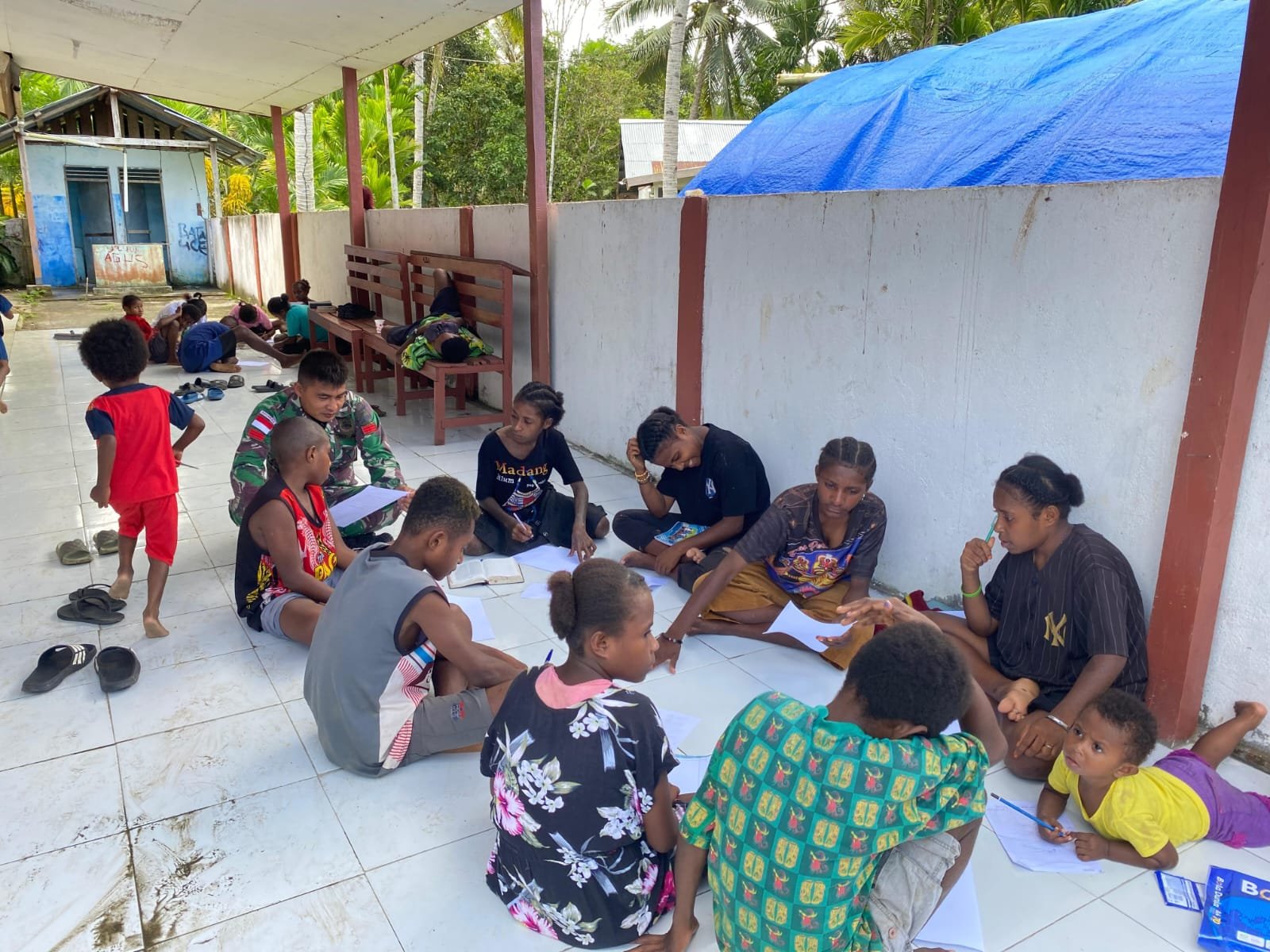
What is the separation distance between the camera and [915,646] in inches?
66.0

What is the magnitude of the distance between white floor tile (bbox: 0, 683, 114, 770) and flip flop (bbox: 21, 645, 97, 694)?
3cm

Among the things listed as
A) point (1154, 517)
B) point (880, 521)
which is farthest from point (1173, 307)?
point (880, 521)

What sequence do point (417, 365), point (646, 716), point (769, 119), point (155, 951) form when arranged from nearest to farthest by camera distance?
1. point (646, 716)
2. point (155, 951)
3. point (417, 365)
4. point (769, 119)

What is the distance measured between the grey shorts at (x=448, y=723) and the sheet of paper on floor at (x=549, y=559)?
1.52m

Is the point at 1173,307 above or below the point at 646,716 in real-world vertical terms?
above

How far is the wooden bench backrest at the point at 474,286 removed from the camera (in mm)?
6586

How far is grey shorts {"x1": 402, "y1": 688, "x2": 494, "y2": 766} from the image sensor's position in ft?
8.98

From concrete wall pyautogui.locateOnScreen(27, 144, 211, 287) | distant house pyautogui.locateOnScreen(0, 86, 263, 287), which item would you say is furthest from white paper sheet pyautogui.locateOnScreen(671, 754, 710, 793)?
concrete wall pyautogui.locateOnScreen(27, 144, 211, 287)

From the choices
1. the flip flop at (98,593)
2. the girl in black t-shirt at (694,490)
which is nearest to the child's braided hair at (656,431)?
the girl in black t-shirt at (694,490)

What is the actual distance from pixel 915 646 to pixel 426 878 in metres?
1.40

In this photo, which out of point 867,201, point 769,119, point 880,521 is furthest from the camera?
point 769,119

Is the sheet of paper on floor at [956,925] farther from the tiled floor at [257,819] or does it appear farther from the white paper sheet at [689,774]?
the white paper sheet at [689,774]

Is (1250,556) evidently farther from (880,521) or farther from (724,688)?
(724,688)

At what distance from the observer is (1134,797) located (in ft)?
7.77
